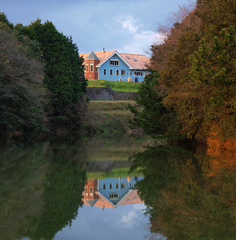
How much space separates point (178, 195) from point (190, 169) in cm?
524

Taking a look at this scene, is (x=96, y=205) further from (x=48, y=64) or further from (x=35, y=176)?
(x=48, y=64)

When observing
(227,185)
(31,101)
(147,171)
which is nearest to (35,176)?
(147,171)

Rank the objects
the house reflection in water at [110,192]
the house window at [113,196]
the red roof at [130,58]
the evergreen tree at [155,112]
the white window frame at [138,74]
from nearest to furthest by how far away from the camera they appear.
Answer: the house reflection in water at [110,192]
the house window at [113,196]
the evergreen tree at [155,112]
the red roof at [130,58]
the white window frame at [138,74]

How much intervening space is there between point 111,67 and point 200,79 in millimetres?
62855

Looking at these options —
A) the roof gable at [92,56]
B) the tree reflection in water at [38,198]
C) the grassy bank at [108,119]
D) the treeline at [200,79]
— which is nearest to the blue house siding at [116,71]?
the roof gable at [92,56]

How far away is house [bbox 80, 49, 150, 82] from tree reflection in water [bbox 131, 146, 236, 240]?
206 feet

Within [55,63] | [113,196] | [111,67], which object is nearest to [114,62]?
[111,67]

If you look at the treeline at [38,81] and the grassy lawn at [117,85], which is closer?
the treeline at [38,81]

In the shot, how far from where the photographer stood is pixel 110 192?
36.2ft

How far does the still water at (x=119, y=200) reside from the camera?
6930mm

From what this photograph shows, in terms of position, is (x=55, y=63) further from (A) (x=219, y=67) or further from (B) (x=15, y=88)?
(A) (x=219, y=67)

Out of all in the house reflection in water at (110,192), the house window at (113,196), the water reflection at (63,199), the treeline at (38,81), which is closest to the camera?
the water reflection at (63,199)

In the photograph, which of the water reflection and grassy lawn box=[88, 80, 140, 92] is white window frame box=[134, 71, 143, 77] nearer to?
grassy lawn box=[88, 80, 140, 92]

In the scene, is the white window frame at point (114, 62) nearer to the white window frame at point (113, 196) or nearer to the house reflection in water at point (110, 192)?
the house reflection in water at point (110, 192)
